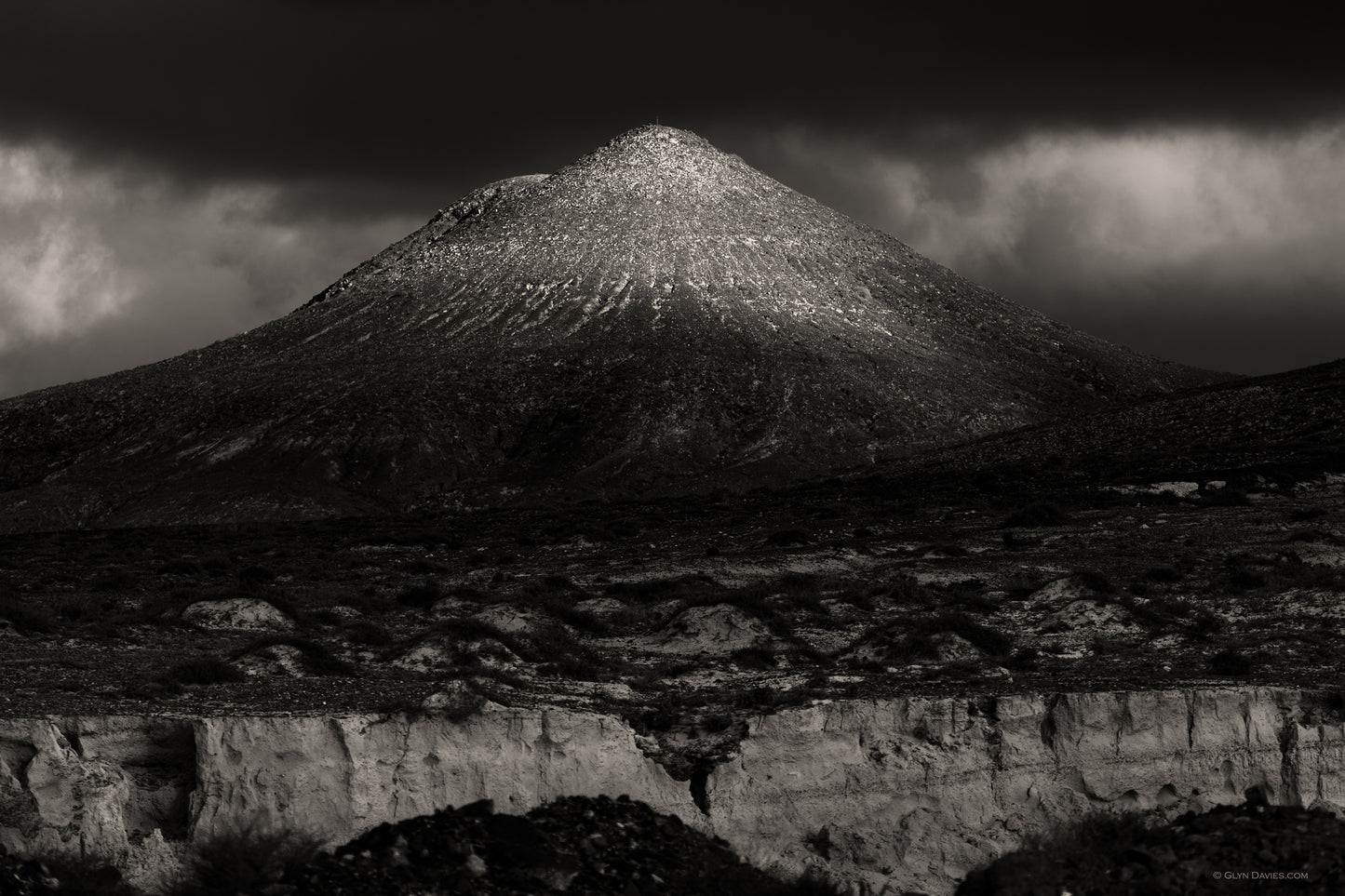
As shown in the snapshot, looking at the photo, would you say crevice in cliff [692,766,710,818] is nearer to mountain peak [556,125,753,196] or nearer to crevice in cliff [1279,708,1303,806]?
crevice in cliff [1279,708,1303,806]

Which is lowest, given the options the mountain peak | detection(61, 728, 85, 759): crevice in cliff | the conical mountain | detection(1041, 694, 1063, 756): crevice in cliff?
detection(1041, 694, 1063, 756): crevice in cliff

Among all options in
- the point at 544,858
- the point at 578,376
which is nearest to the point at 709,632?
the point at 544,858

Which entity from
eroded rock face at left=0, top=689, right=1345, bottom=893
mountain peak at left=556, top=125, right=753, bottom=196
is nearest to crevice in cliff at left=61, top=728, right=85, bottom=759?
eroded rock face at left=0, top=689, right=1345, bottom=893

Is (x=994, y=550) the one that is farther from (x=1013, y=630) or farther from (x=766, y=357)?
(x=766, y=357)

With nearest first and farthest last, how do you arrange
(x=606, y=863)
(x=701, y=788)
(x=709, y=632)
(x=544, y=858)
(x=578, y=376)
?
1. (x=544, y=858)
2. (x=606, y=863)
3. (x=701, y=788)
4. (x=709, y=632)
5. (x=578, y=376)

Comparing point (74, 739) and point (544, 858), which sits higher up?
point (74, 739)

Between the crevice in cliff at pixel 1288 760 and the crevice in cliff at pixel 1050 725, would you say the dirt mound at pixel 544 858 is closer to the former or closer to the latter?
the crevice in cliff at pixel 1050 725

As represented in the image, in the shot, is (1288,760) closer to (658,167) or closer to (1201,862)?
(1201,862)

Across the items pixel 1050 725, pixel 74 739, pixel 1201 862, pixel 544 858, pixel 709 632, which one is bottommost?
pixel 1201 862
